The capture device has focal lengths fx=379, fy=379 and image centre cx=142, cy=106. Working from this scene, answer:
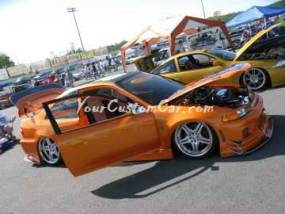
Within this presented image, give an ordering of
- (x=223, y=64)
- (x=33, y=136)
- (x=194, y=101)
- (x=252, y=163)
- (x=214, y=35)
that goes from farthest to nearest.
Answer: (x=214, y=35) → (x=223, y=64) → (x=33, y=136) → (x=194, y=101) → (x=252, y=163)

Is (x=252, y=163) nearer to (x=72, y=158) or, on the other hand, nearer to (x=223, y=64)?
(x=72, y=158)

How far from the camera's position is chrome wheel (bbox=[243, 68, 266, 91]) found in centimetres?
933

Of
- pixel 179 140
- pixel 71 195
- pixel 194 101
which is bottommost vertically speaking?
pixel 71 195

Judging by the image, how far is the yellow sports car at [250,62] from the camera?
30.1 feet

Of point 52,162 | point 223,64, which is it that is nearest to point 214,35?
point 223,64

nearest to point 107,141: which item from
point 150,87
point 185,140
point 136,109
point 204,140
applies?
point 136,109

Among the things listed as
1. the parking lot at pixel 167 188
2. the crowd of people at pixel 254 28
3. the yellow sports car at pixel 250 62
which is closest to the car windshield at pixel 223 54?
the yellow sports car at pixel 250 62

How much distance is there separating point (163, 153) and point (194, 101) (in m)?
0.92

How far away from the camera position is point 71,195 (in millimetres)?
5320

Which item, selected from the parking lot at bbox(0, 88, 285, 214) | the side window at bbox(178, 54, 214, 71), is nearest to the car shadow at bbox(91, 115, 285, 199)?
the parking lot at bbox(0, 88, 285, 214)

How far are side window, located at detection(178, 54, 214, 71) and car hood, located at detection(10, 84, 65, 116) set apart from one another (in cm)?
364

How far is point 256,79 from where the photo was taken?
30.9 feet

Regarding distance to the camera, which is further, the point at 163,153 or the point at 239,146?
the point at 163,153

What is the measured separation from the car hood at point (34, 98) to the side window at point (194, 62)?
3.64m
